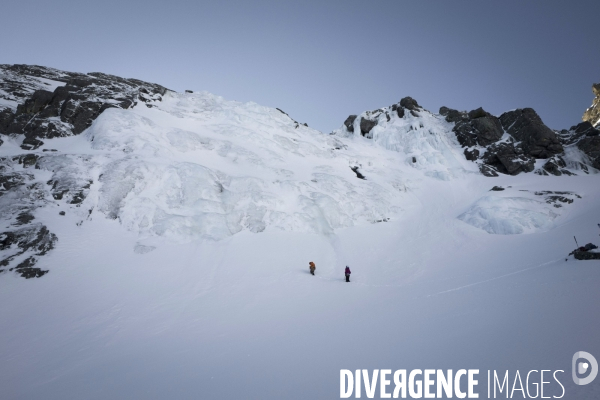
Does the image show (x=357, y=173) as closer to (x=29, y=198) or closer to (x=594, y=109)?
(x=29, y=198)

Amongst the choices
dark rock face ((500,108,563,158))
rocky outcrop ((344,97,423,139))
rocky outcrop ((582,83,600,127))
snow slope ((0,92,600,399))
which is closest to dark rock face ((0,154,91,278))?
snow slope ((0,92,600,399))

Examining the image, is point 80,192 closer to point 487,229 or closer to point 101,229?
point 101,229

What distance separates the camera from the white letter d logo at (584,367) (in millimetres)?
5527

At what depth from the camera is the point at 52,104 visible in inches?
1382

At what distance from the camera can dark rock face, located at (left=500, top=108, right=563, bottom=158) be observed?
163ft

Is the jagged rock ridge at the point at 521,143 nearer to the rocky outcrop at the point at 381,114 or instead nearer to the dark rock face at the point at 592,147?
the dark rock face at the point at 592,147

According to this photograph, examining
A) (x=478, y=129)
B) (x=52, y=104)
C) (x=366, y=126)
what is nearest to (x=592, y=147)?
(x=478, y=129)

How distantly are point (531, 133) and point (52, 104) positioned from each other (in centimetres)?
8318

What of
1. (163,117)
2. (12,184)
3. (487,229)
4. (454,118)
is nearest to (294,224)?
(487,229)

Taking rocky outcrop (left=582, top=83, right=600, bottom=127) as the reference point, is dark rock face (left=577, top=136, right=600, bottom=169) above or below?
below

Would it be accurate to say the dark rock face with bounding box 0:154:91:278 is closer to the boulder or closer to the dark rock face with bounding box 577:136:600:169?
the boulder

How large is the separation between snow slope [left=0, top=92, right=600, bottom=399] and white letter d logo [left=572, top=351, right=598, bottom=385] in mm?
181


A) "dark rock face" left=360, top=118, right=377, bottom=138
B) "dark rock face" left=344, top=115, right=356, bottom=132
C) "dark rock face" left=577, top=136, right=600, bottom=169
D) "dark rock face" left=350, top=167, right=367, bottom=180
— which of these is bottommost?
"dark rock face" left=350, top=167, right=367, bottom=180

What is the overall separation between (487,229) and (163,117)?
4953cm
